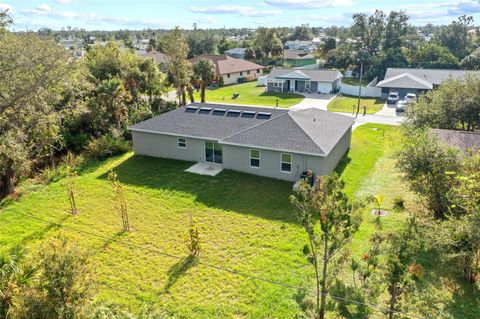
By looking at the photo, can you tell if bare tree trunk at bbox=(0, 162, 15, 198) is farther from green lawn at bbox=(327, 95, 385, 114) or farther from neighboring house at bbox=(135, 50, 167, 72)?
neighboring house at bbox=(135, 50, 167, 72)

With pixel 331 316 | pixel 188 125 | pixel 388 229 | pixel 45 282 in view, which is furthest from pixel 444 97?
pixel 45 282

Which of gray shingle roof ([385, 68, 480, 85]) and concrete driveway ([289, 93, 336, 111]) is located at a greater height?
gray shingle roof ([385, 68, 480, 85])

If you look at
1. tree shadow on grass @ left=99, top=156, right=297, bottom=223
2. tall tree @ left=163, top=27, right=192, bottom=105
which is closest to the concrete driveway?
tall tree @ left=163, top=27, right=192, bottom=105

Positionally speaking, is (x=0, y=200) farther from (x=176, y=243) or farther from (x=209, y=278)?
(x=209, y=278)

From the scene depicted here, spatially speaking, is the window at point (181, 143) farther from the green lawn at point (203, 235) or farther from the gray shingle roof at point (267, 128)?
the green lawn at point (203, 235)

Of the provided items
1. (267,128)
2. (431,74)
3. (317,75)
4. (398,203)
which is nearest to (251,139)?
(267,128)

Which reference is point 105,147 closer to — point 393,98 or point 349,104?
point 349,104

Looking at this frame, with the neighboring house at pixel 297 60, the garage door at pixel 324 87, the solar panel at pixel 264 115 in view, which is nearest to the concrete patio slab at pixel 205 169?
the solar panel at pixel 264 115
